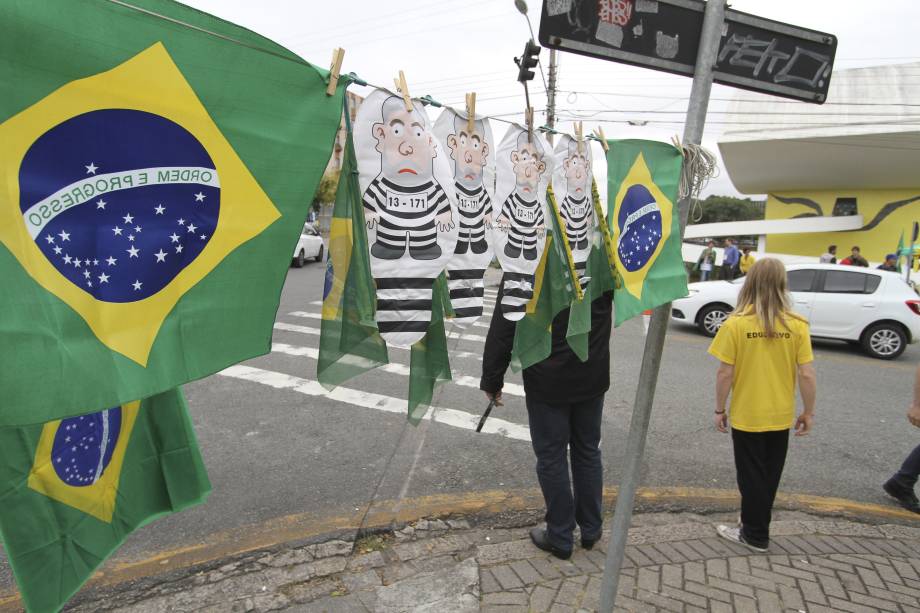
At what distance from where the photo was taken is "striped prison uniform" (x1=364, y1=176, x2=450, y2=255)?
191cm

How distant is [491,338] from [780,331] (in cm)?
163

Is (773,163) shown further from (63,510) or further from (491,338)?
(63,510)

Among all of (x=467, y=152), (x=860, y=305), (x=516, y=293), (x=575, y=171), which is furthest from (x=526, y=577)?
(x=860, y=305)

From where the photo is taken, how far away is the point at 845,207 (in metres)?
28.6

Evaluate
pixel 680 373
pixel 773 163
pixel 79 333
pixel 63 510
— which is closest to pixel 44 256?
pixel 79 333

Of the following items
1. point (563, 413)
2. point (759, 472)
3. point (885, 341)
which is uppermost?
point (563, 413)

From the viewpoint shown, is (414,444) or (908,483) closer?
(908,483)

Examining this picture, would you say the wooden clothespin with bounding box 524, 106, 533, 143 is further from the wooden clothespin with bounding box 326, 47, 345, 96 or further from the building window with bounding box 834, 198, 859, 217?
the building window with bounding box 834, 198, 859, 217

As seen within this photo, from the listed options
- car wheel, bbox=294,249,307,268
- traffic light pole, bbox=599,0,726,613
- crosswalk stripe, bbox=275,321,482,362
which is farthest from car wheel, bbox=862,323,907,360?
car wheel, bbox=294,249,307,268

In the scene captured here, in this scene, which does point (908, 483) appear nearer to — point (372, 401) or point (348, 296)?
point (348, 296)

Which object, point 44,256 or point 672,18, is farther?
point 672,18

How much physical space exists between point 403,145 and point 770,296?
236 cm

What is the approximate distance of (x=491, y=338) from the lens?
3102mm

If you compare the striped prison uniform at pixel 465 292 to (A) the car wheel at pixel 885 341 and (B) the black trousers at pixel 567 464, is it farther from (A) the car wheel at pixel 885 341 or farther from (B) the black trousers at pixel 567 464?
(A) the car wheel at pixel 885 341
